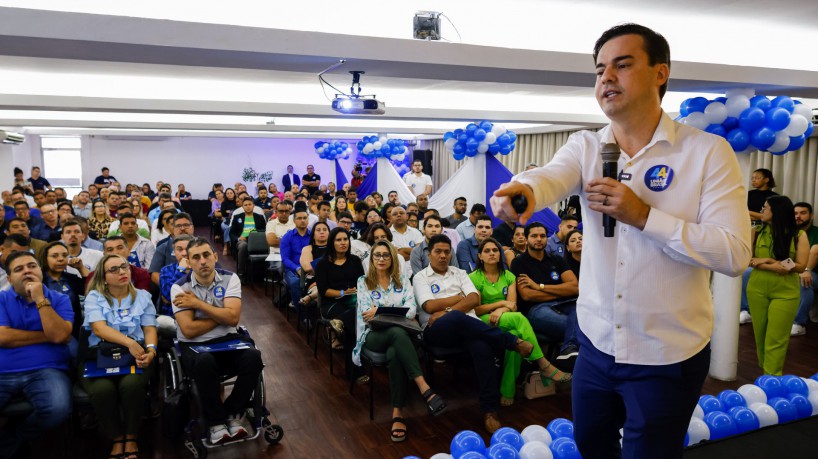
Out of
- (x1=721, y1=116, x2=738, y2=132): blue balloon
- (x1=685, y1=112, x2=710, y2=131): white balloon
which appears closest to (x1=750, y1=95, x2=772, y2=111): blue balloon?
(x1=721, y1=116, x2=738, y2=132): blue balloon

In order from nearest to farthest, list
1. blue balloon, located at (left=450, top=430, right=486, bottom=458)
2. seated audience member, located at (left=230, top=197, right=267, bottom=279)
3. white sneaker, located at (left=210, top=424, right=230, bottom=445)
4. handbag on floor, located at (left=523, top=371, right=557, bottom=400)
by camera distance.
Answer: blue balloon, located at (left=450, top=430, right=486, bottom=458)
white sneaker, located at (left=210, top=424, right=230, bottom=445)
handbag on floor, located at (left=523, top=371, right=557, bottom=400)
seated audience member, located at (left=230, top=197, right=267, bottom=279)

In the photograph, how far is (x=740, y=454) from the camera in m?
2.72

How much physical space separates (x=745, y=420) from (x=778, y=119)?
237 centimetres

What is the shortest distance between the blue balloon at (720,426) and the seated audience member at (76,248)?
15.3ft

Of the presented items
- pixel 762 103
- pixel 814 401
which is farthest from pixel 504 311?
pixel 762 103

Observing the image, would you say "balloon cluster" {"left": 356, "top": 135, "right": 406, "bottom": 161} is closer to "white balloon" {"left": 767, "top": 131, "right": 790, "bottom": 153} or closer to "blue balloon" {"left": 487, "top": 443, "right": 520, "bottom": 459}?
"white balloon" {"left": 767, "top": 131, "right": 790, "bottom": 153}

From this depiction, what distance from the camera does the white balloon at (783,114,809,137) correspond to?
4418mm

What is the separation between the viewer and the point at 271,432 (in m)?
3.52

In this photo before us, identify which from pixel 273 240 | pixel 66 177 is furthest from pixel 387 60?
pixel 66 177

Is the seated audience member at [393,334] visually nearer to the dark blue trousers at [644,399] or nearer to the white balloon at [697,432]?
the white balloon at [697,432]

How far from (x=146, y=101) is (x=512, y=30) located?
4656 millimetres

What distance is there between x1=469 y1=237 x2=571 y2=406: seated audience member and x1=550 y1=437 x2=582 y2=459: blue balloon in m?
1.13

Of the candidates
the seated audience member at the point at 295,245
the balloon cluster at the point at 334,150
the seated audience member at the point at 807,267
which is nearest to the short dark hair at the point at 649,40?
the seated audience member at the point at 295,245

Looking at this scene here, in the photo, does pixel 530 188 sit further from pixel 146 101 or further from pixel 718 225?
pixel 146 101
